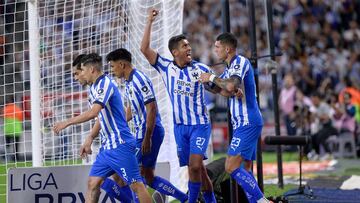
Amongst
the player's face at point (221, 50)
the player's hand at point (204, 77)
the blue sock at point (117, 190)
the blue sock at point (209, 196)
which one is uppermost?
the player's face at point (221, 50)

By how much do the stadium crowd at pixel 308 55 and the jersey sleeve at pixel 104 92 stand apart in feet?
40.8

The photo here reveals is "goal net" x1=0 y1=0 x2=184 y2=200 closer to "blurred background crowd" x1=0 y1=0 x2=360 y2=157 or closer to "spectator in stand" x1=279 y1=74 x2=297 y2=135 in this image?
"blurred background crowd" x1=0 y1=0 x2=360 y2=157

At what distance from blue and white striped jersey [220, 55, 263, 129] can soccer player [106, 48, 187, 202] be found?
2.90ft

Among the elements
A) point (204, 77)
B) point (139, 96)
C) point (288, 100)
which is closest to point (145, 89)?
point (139, 96)

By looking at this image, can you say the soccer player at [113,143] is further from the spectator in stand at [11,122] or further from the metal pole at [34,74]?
the spectator in stand at [11,122]

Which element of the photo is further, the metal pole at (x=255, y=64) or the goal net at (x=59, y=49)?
the goal net at (x=59, y=49)

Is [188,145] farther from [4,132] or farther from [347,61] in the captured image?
[347,61]

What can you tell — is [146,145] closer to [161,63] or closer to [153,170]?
[153,170]

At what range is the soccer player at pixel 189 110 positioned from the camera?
10.1 m

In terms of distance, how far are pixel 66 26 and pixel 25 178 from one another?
263 centimetres

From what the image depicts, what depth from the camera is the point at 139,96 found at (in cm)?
1012

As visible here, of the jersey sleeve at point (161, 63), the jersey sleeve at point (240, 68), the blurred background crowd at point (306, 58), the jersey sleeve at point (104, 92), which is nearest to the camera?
the jersey sleeve at point (104, 92)

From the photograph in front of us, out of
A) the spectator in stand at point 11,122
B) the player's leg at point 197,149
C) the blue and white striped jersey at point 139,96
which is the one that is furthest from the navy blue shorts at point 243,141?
→ the spectator in stand at point 11,122

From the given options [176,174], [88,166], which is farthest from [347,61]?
[88,166]
